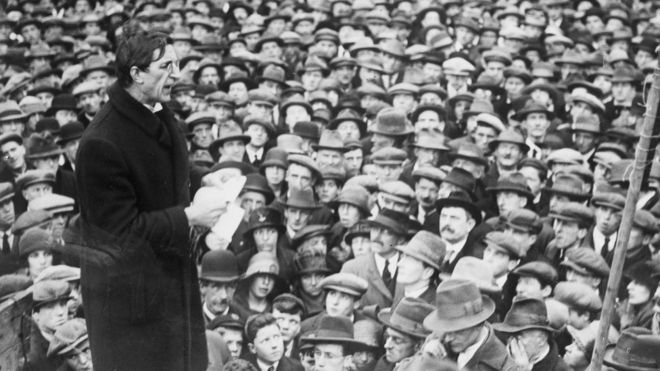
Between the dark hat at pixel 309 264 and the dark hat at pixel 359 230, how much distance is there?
0.34m

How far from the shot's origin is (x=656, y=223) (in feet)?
29.2

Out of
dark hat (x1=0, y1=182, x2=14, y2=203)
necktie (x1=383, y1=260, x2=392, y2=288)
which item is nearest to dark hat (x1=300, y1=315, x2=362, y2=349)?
necktie (x1=383, y1=260, x2=392, y2=288)

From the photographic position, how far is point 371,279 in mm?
8180

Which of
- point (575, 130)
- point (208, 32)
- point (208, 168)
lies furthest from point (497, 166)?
point (208, 32)

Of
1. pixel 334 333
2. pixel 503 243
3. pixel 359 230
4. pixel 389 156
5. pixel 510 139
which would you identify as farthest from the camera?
pixel 510 139

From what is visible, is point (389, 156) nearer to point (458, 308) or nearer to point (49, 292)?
point (49, 292)

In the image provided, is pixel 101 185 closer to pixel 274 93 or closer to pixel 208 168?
pixel 208 168

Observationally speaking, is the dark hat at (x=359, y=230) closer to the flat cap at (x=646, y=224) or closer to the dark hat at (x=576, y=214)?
the dark hat at (x=576, y=214)

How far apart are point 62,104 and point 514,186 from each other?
5838 mm

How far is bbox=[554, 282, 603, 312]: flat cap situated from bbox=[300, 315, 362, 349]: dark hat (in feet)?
5.28

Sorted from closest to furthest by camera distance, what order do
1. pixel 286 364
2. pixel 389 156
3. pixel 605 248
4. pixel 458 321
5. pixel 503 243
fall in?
pixel 458 321
pixel 286 364
pixel 503 243
pixel 605 248
pixel 389 156

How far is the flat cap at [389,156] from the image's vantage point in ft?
34.2

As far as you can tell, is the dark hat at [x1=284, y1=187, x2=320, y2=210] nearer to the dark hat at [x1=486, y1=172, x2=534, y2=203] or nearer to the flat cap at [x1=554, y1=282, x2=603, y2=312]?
the dark hat at [x1=486, y1=172, x2=534, y2=203]

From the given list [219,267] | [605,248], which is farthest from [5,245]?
[605,248]
